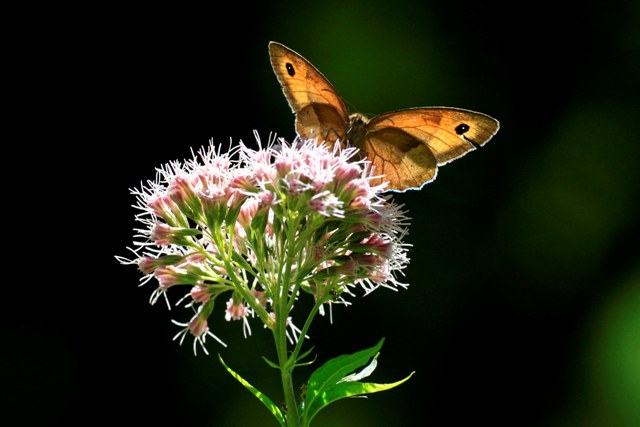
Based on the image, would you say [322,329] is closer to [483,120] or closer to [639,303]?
[639,303]

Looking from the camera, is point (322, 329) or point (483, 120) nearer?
point (483, 120)

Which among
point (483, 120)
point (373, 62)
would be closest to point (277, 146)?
point (483, 120)

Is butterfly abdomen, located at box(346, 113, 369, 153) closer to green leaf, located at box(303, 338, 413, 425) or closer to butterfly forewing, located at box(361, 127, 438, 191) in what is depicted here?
butterfly forewing, located at box(361, 127, 438, 191)

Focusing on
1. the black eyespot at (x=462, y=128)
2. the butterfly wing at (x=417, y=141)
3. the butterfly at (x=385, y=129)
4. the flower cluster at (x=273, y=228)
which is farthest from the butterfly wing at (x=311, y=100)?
the black eyespot at (x=462, y=128)

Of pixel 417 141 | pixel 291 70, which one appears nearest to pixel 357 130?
pixel 417 141

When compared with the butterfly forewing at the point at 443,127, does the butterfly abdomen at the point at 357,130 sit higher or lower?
higher

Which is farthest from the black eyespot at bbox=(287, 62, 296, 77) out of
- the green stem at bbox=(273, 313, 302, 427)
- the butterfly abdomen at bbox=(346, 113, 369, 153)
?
the green stem at bbox=(273, 313, 302, 427)

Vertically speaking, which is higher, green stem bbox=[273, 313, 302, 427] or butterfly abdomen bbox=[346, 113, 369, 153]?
butterfly abdomen bbox=[346, 113, 369, 153]

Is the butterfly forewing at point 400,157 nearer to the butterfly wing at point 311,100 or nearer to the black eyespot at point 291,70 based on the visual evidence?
the butterfly wing at point 311,100
